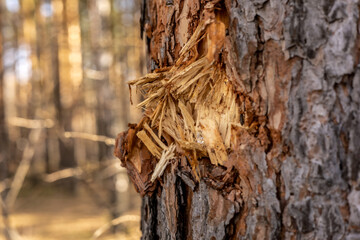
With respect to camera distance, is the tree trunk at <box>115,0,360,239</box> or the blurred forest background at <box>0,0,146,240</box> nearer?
the tree trunk at <box>115,0,360,239</box>

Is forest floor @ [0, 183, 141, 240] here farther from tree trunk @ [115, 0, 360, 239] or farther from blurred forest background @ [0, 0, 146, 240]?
tree trunk @ [115, 0, 360, 239]

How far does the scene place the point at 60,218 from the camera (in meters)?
8.97

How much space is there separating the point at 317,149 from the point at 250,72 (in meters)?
0.26

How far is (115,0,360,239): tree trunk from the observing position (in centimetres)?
74

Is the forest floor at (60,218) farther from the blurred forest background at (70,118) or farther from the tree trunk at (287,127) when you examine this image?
the tree trunk at (287,127)

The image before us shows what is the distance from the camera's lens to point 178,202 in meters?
1.05

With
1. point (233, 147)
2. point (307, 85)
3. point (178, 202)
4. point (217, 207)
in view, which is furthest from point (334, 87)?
point (178, 202)

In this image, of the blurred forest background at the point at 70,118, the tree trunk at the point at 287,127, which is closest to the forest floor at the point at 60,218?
the blurred forest background at the point at 70,118

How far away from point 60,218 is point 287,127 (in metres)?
9.36

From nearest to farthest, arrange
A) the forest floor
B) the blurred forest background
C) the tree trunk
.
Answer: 1. the tree trunk
2. the blurred forest background
3. the forest floor

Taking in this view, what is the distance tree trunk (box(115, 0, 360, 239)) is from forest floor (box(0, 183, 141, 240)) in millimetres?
4650

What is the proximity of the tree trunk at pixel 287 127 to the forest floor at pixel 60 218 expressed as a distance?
4.65 meters

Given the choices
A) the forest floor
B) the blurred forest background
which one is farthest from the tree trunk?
the forest floor

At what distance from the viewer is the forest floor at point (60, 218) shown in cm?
700
